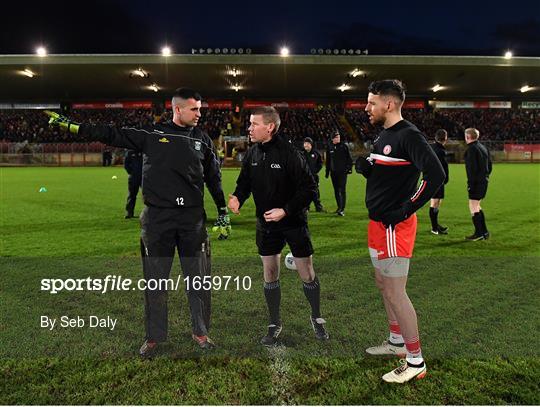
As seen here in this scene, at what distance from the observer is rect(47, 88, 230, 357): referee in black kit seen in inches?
151

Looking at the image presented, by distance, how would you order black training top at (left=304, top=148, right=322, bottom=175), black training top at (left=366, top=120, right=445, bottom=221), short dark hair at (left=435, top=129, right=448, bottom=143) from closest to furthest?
black training top at (left=366, top=120, right=445, bottom=221) < short dark hair at (left=435, top=129, right=448, bottom=143) < black training top at (left=304, top=148, right=322, bottom=175)

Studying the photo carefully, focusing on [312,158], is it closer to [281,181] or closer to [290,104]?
[281,181]

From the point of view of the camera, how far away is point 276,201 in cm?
393

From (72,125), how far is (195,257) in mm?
1585

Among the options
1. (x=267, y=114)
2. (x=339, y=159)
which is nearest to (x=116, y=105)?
(x=339, y=159)

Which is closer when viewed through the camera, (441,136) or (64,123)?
(64,123)

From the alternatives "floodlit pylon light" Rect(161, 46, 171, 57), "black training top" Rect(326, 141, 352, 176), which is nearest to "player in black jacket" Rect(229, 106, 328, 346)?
"black training top" Rect(326, 141, 352, 176)

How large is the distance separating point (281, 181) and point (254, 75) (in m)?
34.1

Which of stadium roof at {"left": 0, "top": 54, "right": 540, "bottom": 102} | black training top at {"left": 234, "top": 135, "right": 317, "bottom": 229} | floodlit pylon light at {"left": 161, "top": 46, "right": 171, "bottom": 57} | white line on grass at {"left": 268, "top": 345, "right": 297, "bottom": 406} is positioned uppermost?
floodlit pylon light at {"left": 161, "top": 46, "right": 171, "bottom": 57}

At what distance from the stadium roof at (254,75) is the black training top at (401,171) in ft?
99.3

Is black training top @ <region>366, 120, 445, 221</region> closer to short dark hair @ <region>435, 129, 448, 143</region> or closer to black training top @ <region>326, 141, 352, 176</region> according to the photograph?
short dark hair @ <region>435, 129, 448, 143</region>

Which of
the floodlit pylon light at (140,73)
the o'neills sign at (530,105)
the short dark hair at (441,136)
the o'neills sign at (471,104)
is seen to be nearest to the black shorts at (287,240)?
the short dark hair at (441,136)

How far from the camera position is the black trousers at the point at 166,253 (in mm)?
3895

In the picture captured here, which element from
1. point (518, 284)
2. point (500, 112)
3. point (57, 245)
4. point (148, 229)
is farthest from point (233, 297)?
point (500, 112)
